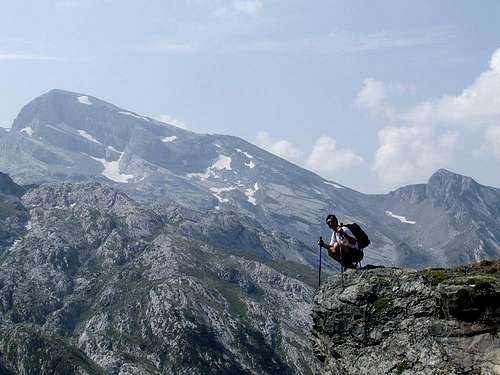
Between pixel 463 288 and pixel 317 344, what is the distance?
852 cm

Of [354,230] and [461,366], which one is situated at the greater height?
[354,230]

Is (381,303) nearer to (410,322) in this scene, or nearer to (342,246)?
(410,322)

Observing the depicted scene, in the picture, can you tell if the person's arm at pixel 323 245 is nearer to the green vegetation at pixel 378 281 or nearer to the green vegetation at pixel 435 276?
the green vegetation at pixel 378 281

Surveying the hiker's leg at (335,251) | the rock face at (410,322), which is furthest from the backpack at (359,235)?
the rock face at (410,322)

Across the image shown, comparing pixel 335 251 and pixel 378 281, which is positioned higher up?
pixel 335 251

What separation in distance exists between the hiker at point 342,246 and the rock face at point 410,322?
79 cm

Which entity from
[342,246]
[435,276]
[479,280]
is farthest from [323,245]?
[479,280]

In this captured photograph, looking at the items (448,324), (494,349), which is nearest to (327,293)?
(448,324)

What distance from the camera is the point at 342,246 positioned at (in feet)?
83.1

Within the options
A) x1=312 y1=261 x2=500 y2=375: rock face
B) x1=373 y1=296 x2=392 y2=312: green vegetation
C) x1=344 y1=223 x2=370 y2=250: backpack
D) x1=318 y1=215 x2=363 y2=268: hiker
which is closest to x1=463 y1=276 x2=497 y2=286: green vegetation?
x1=312 y1=261 x2=500 y2=375: rock face

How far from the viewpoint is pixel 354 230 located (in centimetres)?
2442

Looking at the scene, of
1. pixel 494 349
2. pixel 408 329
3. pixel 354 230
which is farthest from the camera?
pixel 354 230

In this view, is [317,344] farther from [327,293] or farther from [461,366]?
[461,366]

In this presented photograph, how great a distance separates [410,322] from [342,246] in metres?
4.95
